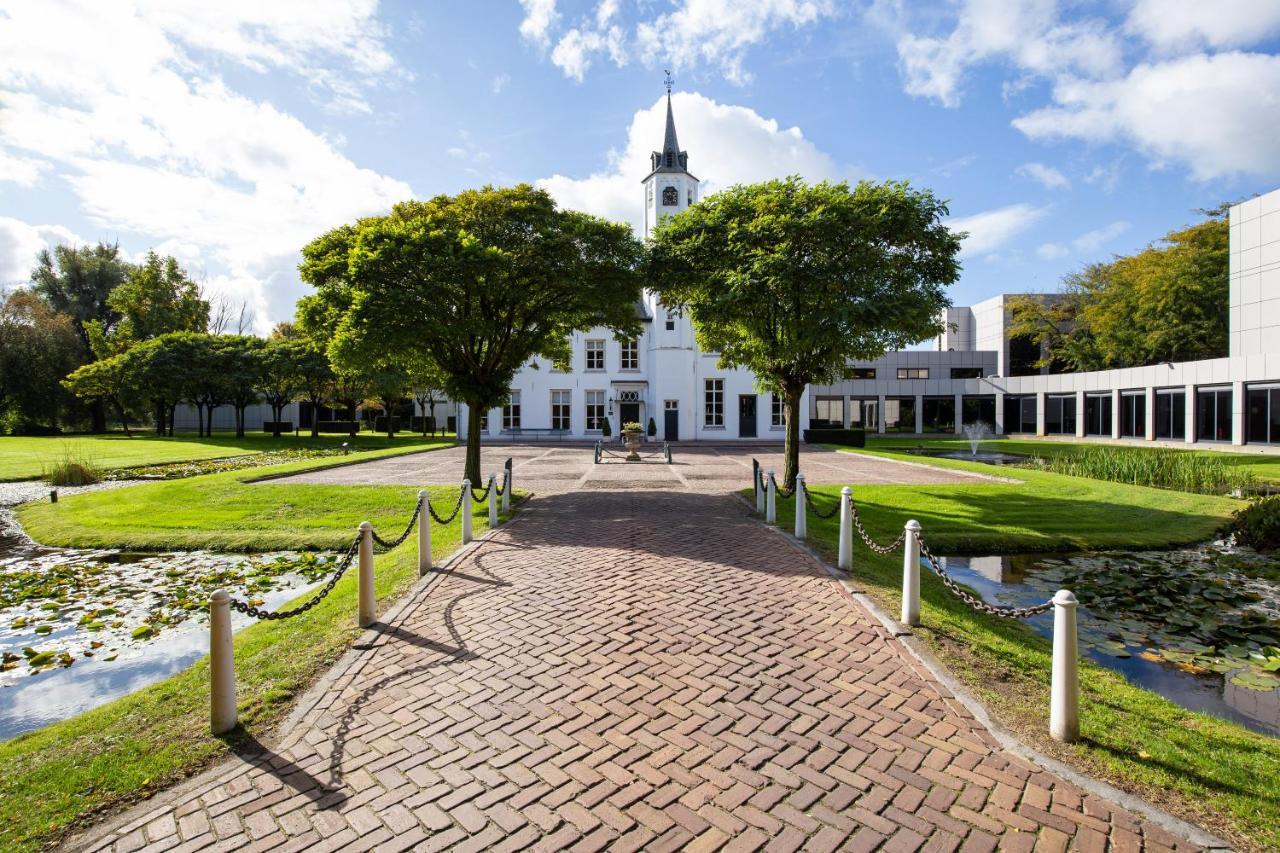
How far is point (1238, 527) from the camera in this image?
33.8ft

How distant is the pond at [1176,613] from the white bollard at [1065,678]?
161 centimetres

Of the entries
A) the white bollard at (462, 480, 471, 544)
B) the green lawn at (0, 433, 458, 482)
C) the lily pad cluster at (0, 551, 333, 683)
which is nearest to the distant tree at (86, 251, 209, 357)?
the green lawn at (0, 433, 458, 482)

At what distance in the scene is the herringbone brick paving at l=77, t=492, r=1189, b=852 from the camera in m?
2.95

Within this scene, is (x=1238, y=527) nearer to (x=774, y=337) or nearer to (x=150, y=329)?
(x=774, y=337)

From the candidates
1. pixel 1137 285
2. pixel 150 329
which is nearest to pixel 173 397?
pixel 150 329

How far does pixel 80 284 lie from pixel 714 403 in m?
49.0

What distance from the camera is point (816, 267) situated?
40.2 feet

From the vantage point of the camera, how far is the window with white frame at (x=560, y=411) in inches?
1495

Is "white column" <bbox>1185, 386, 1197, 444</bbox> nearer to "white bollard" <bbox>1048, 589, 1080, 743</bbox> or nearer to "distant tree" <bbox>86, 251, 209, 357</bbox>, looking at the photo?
"white bollard" <bbox>1048, 589, 1080, 743</bbox>

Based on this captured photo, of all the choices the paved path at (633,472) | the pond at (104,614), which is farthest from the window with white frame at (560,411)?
the pond at (104,614)

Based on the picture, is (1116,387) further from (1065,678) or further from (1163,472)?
(1065,678)

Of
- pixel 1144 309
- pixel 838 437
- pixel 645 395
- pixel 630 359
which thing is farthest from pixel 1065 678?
pixel 1144 309

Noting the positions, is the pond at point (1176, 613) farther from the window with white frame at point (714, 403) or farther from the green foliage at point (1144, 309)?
the green foliage at point (1144, 309)

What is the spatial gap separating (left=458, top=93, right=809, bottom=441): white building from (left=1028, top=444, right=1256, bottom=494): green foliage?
19.7 metres
